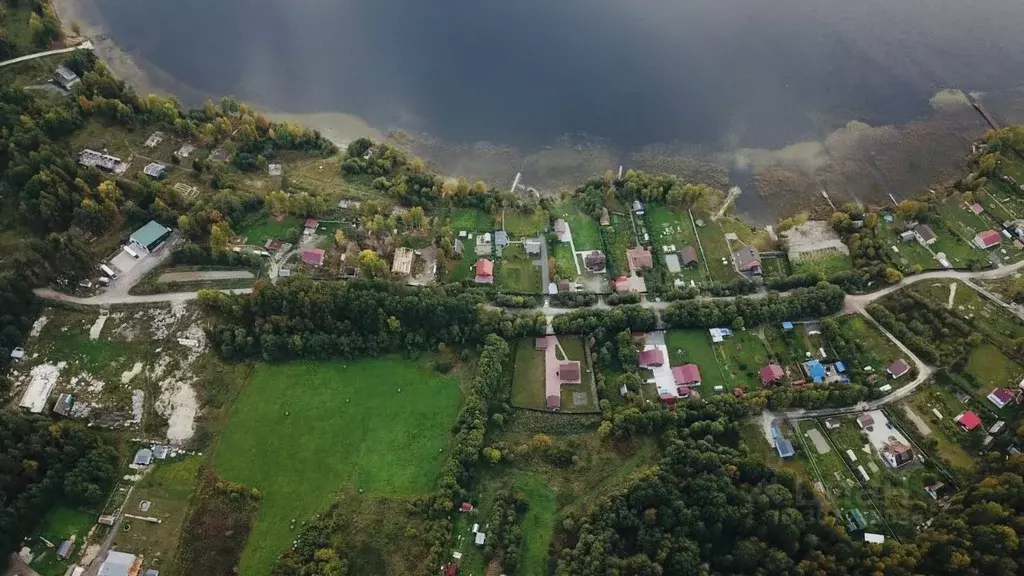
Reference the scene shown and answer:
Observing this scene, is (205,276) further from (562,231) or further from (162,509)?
(562,231)

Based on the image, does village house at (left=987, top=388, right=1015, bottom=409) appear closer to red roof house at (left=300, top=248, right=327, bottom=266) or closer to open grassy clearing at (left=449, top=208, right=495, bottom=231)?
open grassy clearing at (left=449, top=208, right=495, bottom=231)

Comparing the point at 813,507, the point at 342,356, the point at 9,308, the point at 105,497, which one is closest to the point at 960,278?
the point at 813,507

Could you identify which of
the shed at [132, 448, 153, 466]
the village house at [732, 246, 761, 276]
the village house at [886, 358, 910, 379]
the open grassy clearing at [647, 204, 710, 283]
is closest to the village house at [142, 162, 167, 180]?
the shed at [132, 448, 153, 466]

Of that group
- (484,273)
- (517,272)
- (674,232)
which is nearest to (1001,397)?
(674,232)

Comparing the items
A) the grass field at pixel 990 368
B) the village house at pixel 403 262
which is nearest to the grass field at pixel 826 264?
the grass field at pixel 990 368

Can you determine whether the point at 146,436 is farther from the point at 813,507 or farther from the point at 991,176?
the point at 991,176
